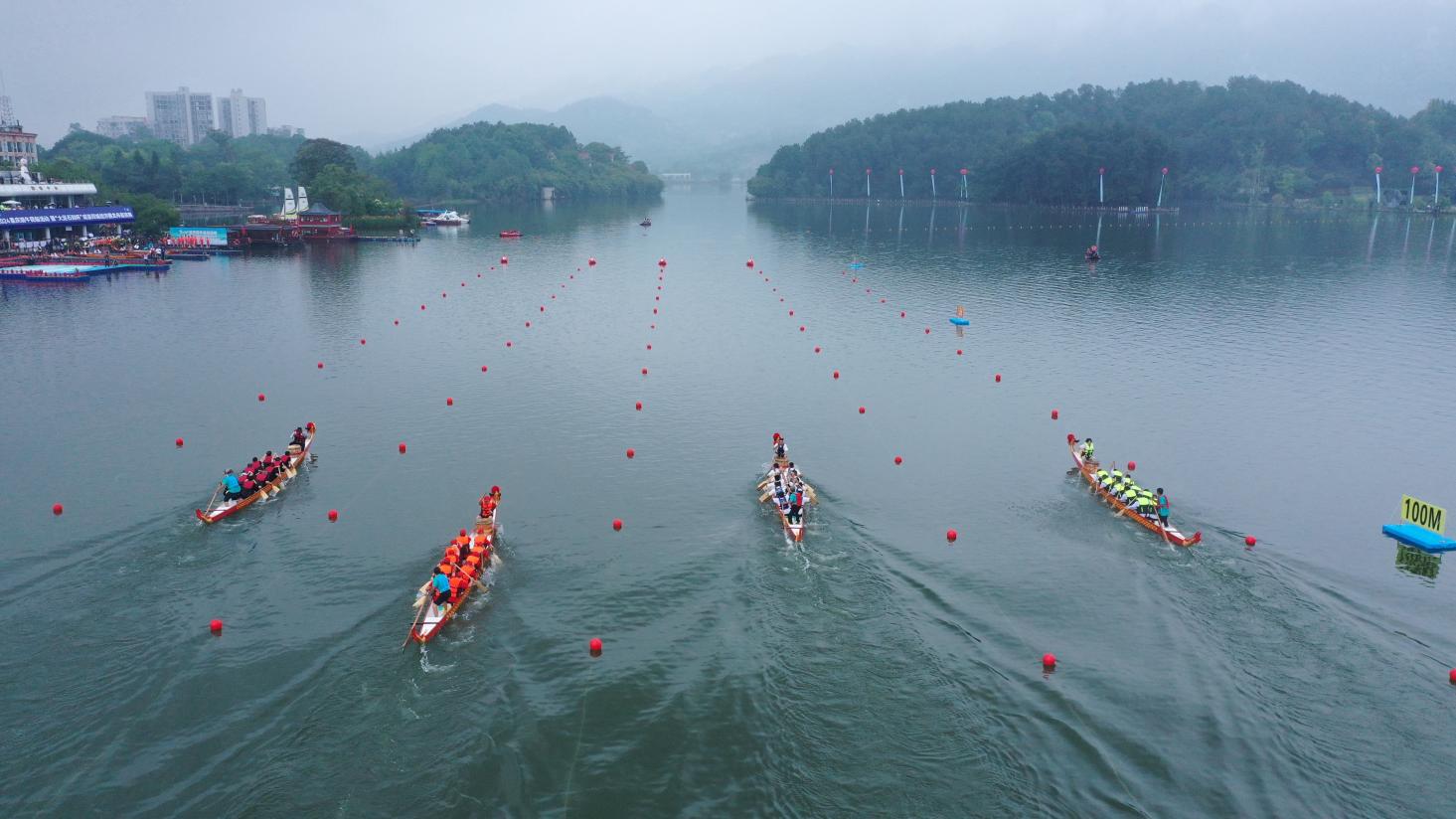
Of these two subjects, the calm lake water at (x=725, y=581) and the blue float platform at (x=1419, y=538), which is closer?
the calm lake water at (x=725, y=581)

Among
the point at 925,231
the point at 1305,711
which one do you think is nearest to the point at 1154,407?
the point at 1305,711

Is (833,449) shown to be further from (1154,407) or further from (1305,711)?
(1305,711)

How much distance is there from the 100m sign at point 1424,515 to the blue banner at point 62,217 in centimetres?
11525

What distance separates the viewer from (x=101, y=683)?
21562mm

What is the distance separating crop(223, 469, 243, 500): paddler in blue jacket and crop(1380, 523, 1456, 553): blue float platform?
40.0 metres

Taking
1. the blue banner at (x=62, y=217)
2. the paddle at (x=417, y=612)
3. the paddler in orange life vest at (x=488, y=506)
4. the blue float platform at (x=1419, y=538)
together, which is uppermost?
the blue banner at (x=62, y=217)

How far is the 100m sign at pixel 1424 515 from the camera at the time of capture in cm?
3000

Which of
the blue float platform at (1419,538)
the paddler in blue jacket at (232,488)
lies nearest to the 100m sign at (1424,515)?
the blue float platform at (1419,538)

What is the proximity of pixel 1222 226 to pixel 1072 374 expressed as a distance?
112m

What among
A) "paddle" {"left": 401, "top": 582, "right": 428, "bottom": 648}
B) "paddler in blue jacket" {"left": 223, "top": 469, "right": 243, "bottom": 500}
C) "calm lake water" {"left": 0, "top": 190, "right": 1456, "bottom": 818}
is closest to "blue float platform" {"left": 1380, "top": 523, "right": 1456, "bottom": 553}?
"calm lake water" {"left": 0, "top": 190, "right": 1456, "bottom": 818}

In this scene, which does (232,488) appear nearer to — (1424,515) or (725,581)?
(725,581)

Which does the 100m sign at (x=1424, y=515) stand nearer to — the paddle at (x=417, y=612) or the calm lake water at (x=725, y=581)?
the calm lake water at (x=725, y=581)

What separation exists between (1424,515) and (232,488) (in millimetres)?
41130

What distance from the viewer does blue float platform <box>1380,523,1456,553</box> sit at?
96.4ft
